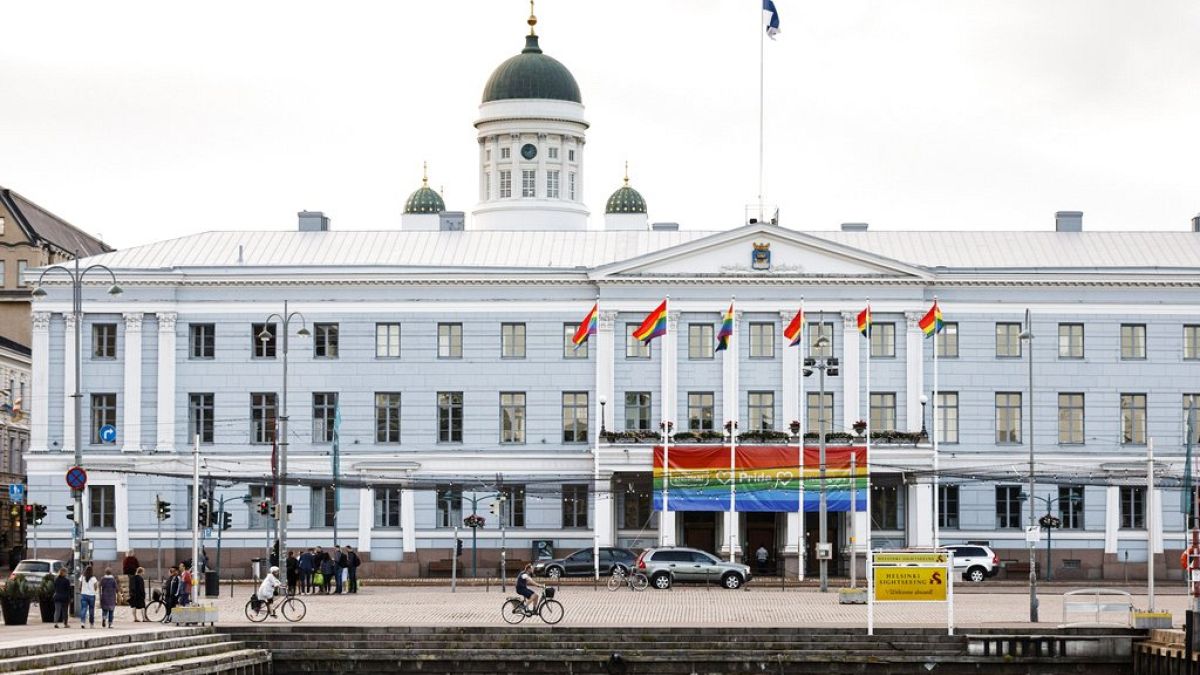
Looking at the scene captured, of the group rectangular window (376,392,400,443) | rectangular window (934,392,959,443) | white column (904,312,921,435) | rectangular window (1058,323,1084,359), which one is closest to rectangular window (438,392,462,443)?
rectangular window (376,392,400,443)

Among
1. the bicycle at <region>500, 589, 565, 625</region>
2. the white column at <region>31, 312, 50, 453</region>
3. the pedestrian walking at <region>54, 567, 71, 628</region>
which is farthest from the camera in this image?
the white column at <region>31, 312, 50, 453</region>

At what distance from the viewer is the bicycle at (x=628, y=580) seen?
3127 inches

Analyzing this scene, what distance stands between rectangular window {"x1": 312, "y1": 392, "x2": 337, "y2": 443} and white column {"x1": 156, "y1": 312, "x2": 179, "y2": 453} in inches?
234

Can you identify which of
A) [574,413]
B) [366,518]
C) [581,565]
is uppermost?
[574,413]

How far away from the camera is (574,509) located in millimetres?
96750

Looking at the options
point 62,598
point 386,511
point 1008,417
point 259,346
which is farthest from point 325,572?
point 1008,417

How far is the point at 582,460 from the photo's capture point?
318 feet

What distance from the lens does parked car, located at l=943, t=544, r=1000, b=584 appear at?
288 feet

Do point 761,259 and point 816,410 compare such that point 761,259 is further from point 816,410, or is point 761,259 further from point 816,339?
point 816,410

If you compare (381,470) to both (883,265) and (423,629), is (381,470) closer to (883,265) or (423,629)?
(883,265)

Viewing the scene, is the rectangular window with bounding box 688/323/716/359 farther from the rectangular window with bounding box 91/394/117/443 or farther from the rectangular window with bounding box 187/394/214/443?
the rectangular window with bounding box 91/394/117/443

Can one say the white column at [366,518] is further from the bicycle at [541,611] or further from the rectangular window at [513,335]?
the bicycle at [541,611]

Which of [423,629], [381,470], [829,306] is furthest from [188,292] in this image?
[423,629]

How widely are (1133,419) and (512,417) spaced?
2603 cm
